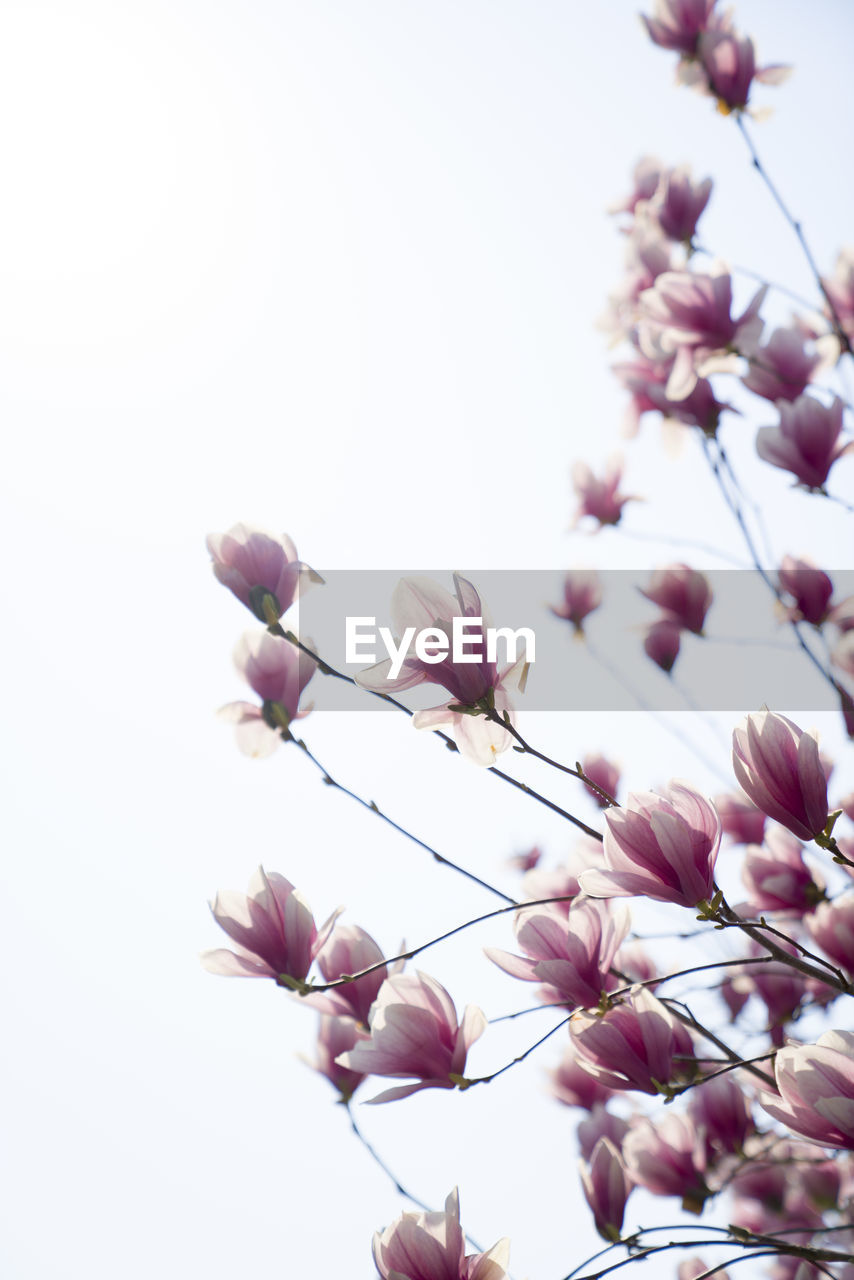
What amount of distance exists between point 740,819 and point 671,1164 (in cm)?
76

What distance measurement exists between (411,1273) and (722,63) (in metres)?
2.19

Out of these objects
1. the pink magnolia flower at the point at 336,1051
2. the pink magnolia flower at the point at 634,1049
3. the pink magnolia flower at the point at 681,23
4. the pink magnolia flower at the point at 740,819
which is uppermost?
the pink magnolia flower at the point at 681,23

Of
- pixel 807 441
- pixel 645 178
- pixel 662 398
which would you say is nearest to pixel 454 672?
pixel 807 441

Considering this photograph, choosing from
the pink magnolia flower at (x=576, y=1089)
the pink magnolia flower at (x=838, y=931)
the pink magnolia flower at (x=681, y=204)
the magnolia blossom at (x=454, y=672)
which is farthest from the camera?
the pink magnolia flower at (x=681, y=204)

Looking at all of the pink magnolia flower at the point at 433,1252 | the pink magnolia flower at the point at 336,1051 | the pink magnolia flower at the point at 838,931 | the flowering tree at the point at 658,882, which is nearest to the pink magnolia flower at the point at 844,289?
the flowering tree at the point at 658,882

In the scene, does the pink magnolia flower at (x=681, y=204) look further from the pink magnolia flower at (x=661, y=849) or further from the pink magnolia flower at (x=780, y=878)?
the pink magnolia flower at (x=661, y=849)

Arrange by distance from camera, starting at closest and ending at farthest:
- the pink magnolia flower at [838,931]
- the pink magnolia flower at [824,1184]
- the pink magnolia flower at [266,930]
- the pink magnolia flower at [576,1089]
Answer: the pink magnolia flower at [266,930]
the pink magnolia flower at [838,931]
the pink magnolia flower at [576,1089]
the pink magnolia flower at [824,1184]

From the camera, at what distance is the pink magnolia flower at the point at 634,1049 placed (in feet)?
2.66

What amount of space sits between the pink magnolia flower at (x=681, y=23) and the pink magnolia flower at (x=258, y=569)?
162 centimetres

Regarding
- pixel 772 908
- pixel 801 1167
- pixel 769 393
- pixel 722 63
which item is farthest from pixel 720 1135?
pixel 722 63

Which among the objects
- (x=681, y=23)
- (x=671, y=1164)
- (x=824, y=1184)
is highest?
(x=681, y=23)

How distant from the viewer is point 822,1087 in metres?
0.65

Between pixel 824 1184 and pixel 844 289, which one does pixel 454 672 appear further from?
pixel 824 1184

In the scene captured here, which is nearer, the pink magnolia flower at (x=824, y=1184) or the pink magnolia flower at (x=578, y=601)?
the pink magnolia flower at (x=824, y=1184)
